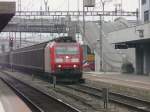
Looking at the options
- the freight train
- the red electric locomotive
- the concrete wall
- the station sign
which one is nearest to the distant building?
the concrete wall

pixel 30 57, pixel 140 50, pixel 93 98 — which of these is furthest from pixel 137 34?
pixel 93 98

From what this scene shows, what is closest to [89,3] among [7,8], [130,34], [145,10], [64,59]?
[145,10]

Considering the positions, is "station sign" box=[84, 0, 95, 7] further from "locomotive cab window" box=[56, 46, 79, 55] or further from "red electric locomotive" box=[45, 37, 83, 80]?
"locomotive cab window" box=[56, 46, 79, 55]

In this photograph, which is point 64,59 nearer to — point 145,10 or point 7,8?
point 7,8

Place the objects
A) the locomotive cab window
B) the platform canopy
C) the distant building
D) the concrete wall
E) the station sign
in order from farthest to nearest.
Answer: the station sign
the distant building
the concrete wall
the locomotive cab window
the platform canopy

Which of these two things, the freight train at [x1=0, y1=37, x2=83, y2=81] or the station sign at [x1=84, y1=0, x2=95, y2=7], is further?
the station sign at [x1=84, y1=0, x2=95, y2=7]

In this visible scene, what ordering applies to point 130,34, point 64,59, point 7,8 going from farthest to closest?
point 130,34, point 64,59, point 7,8

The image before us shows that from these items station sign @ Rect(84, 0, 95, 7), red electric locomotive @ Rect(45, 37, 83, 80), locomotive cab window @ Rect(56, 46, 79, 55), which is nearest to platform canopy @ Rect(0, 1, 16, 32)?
red electric locomotive @ Rect(45, 37, 83, 80)

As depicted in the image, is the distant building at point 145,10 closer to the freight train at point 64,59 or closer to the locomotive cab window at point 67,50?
the freight train at point 64,59

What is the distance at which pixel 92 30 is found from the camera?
92750 millimetres

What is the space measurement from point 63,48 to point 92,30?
54126 mm

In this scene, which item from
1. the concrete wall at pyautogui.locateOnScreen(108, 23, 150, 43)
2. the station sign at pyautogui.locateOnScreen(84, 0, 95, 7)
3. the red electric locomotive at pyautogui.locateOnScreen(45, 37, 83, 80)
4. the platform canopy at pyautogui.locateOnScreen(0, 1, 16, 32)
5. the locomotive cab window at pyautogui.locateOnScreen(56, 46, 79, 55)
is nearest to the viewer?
the platform canopy at pyautogui.locateOnScreen(0, 1, 16, 32)

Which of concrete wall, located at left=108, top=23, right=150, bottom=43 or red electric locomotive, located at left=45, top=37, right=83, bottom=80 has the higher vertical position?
concrete wall, located at left=108, top=23, right=150, bottom=43

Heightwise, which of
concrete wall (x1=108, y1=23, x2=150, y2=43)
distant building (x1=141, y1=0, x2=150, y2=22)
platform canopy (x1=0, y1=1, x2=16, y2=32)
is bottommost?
concrete wall (x1=108, y1=23, x2=150, y2=43)
